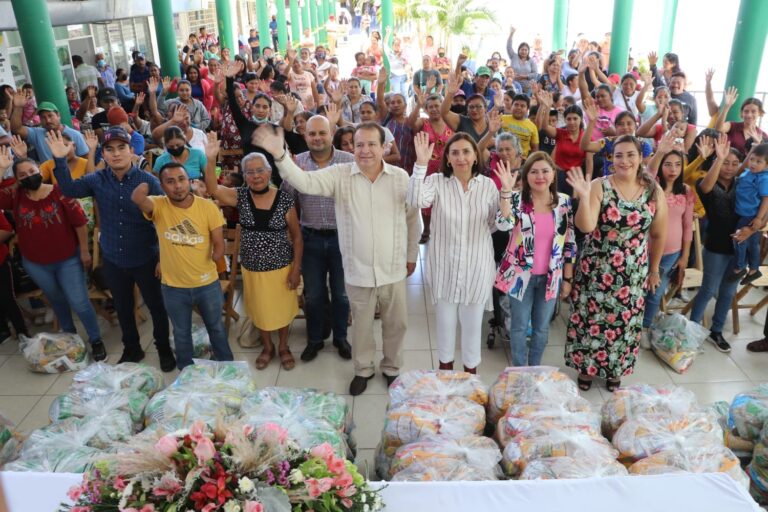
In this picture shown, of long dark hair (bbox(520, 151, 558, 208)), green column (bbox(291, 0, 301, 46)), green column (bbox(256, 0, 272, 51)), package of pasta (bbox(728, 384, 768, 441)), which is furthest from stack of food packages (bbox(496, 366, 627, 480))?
green column (bbox(291, 0, 301, 46))

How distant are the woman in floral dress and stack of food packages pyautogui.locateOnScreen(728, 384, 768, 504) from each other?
2.58ft

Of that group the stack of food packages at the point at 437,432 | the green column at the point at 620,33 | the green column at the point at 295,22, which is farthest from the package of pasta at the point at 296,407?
the green column at the point at 295,22

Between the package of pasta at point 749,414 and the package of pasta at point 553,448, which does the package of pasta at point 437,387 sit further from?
the package of pasta at point 749,414

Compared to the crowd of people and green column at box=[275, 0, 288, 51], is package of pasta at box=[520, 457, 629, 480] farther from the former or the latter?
green column at box=[275, 0, 288, 51]

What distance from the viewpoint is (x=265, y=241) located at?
3.56 metres

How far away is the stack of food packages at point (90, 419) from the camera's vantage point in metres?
2.22

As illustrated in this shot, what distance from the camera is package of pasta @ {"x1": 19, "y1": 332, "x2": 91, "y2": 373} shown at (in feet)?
12.7

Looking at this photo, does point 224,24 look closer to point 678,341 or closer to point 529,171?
point 529,171

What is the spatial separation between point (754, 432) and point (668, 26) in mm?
12457

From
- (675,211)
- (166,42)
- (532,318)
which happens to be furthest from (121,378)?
(166,42)

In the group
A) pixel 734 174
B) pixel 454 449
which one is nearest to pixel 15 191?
pixel 454 449

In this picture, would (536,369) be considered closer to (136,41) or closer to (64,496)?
(64,496)

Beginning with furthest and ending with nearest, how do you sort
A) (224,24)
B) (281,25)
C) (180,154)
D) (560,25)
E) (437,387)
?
(281,25), (560,25), (224,24), (180,154), (437,387)

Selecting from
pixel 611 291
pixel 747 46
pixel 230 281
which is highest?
pixel 747 46
